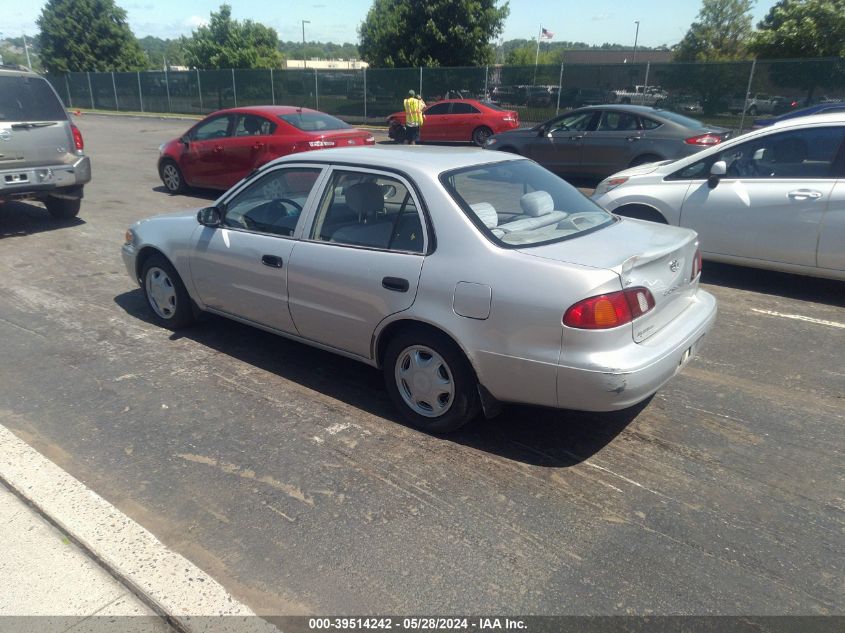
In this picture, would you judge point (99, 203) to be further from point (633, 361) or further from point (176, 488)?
point (633, 361)

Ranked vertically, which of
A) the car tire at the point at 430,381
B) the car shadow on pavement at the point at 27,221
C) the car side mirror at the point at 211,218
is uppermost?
the car side mirror at the point at 211,218

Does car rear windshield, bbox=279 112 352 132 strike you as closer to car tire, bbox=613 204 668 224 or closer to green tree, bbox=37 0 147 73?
car tire, bbox=613 204 668 224

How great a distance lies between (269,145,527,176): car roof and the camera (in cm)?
408

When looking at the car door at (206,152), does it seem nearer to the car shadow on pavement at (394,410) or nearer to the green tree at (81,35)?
the car shadow on pavement at (394,410)

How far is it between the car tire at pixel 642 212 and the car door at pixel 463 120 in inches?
515

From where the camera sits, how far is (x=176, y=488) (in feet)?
11.3

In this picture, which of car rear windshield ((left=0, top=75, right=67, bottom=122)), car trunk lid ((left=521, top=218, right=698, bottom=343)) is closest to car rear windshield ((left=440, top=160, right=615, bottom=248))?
car trunk lid ((left=521, top=218, right=698, bottom=343))

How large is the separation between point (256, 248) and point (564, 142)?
1012 centimetres

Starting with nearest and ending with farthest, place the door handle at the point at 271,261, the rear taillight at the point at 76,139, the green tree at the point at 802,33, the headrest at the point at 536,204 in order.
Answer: the headrest at the point at 536,204
the door handle at the point at 271,261
the rear taillight at the point at 76,139
the green tree at the point at 802,33

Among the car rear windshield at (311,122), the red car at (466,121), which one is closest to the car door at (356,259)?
the car rear windshield at (311,122)

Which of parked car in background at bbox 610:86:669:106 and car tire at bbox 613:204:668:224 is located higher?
parked car in background at bbox 610:86:669:106

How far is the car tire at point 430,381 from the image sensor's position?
146 inches

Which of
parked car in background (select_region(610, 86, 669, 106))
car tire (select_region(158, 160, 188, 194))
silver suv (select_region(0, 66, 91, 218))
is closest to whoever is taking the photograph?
silver suv (select_region(0, 66, 91, 218))

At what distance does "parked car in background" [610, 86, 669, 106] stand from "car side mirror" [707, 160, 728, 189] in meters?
18.0
